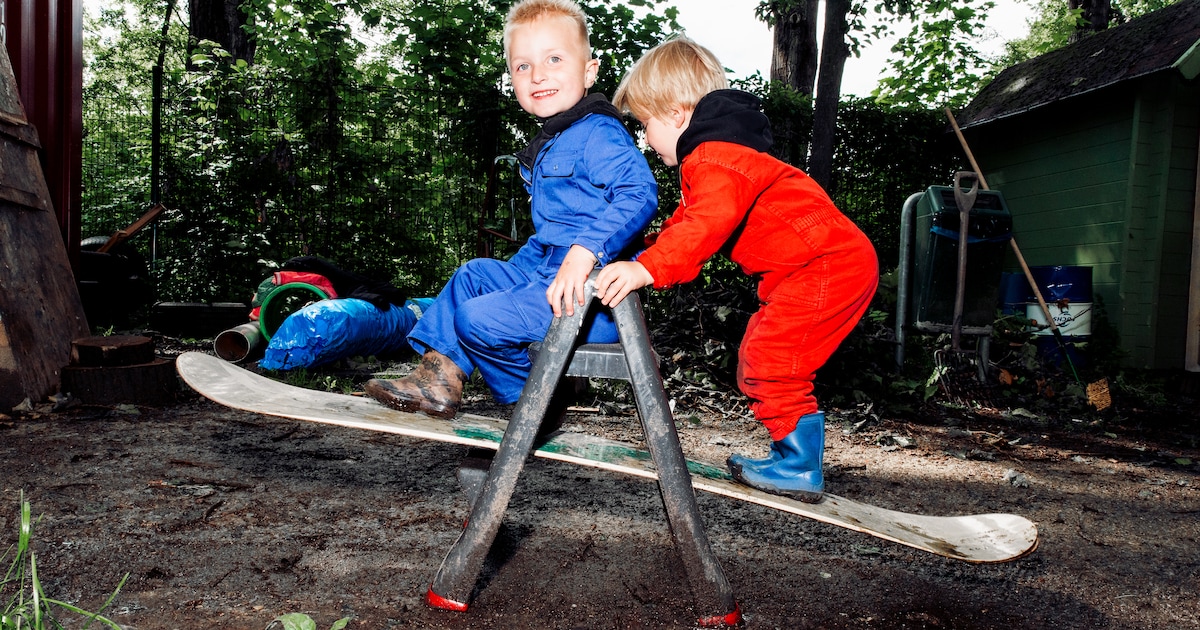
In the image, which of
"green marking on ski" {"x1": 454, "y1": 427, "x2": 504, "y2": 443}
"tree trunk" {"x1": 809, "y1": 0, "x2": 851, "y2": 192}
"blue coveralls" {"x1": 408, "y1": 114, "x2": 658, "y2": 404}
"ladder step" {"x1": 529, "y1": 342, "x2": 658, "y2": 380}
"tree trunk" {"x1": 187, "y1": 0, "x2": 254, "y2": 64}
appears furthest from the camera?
"tree trunk" {"x1": 187, "y1": 0, "x2": 254, "y2": 64}

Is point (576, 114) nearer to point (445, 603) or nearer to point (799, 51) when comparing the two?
point (445, 603)

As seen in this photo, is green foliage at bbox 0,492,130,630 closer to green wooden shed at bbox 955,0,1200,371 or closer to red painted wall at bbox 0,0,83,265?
red painted wall at bbox 0,0,83,265

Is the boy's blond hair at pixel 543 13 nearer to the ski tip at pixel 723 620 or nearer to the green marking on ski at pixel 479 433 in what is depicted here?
the green marking on ski at pixel 479 433

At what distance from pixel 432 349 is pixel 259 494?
108 centimetres

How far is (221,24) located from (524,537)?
11425 mm

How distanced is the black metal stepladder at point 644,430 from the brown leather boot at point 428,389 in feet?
1.51

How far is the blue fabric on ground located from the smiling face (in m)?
3.05

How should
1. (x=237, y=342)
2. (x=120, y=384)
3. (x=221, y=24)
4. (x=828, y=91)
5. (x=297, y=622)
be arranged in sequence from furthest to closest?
1. (x=221, y=24)
2. (x=828, y=91)
3. (x=237, y=342)
4. (x=120, y=384)
5. (x=297, y=622)

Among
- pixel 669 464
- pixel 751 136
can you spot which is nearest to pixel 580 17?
pixel 751 136

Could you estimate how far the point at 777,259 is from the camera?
222 centimetres

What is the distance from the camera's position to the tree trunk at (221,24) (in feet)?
36.3

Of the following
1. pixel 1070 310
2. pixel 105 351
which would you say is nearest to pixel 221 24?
pixel 105 351

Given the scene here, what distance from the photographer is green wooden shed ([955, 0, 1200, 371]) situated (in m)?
6.91

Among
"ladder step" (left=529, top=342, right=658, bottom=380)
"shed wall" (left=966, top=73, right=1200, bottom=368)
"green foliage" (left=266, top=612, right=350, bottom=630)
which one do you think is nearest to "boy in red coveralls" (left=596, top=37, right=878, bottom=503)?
"ladder step" (left=529, top=342, right=658, bottom=380)
